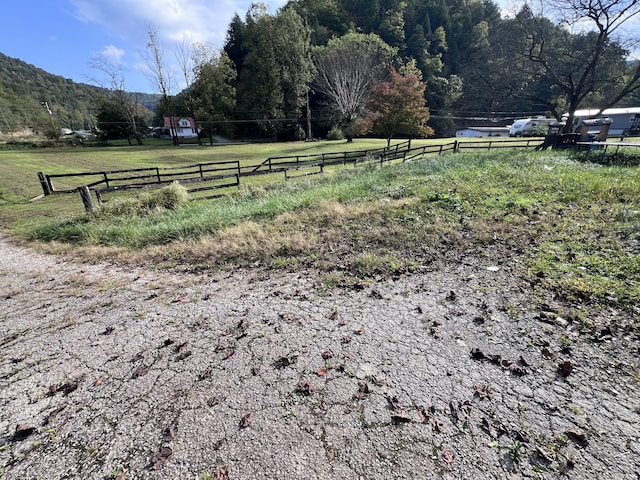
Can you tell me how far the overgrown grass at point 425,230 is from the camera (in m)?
4.08

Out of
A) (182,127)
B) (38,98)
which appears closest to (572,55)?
(182,127)

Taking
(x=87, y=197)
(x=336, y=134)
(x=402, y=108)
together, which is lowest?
(x=87, y=197)

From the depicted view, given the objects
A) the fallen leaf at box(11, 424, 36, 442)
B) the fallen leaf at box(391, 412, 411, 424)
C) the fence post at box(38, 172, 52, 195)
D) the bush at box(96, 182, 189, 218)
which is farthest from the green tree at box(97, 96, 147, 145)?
the fallen leaf at box(391, 412, 411, 424)

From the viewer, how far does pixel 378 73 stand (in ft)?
143

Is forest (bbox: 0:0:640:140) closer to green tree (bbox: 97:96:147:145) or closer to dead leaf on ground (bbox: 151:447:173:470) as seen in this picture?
green tree (bbox: 97:96:147:145)

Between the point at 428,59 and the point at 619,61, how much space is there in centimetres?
4685

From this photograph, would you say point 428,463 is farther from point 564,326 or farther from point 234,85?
point 234,85

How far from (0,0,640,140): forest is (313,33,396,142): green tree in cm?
17

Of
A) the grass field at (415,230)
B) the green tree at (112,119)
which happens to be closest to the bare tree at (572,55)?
the grass field at (415,230)

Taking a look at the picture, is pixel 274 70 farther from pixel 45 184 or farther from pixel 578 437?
pixel 578 437

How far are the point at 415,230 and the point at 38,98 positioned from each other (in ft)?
352

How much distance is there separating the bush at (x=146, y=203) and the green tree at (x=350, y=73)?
32.4m

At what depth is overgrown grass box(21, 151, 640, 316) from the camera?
4082 millimetres

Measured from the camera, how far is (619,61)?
19219mm
